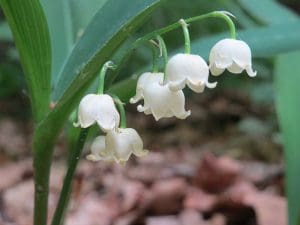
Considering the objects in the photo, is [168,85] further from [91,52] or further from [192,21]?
[91,52]

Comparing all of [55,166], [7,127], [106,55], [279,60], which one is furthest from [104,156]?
[7,127]

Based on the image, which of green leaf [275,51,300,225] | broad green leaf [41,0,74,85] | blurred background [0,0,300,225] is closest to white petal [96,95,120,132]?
blurred background [0,0,300,225]

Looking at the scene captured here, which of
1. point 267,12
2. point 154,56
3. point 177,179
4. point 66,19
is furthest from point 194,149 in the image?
point 154,56

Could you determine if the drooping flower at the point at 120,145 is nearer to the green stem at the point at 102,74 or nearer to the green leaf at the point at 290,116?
the green stem at the point at 102,74

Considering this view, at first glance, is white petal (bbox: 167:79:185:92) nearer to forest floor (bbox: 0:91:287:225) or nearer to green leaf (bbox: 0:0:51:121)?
green leaf (bbox: 0:0:51:121)

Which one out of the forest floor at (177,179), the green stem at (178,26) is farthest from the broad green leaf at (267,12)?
the green stem at (178,26)

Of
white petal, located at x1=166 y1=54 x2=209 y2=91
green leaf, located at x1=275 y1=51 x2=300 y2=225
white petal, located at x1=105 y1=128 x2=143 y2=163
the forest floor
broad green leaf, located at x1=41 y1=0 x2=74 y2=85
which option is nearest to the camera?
white petal, located at x1=166 y1=54 x2=209 y2=91
